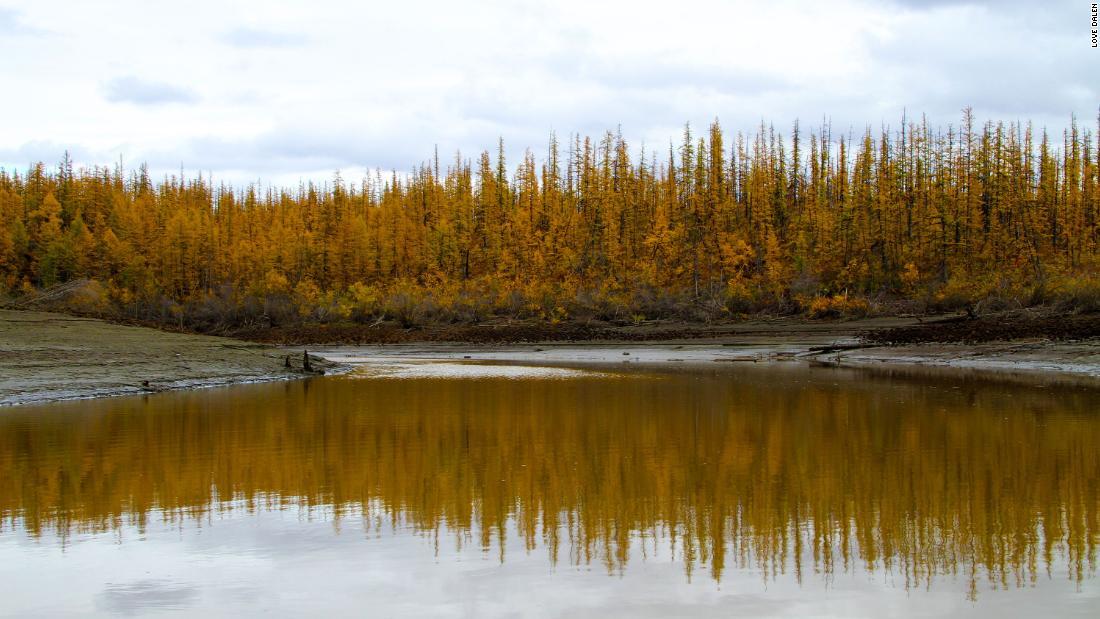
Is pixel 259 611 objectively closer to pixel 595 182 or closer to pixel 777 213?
pixel 777 213

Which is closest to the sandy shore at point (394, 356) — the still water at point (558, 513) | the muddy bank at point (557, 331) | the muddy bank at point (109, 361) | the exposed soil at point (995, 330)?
the muddy bank at point (109, 361)

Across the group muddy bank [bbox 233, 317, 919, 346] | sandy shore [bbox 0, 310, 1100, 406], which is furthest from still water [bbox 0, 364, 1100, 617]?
muddy bank [bbox 233, 317, 919, 346]

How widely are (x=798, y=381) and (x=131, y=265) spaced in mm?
78283

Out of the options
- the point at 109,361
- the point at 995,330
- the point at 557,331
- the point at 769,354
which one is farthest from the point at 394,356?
the point at 995,330

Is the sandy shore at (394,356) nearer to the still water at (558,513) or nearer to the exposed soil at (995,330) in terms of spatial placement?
the exposed soil at (995,330)

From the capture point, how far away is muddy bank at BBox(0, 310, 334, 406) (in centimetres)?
2530

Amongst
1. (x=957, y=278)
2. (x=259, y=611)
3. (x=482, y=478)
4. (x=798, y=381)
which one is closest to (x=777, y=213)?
(x=957, y=278)

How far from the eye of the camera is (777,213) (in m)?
87.6

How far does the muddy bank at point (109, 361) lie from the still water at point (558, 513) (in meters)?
5.28

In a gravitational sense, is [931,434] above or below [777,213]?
below

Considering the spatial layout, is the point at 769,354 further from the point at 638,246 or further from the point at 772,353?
the point at 638,246

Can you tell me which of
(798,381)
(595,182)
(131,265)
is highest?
(595,182)

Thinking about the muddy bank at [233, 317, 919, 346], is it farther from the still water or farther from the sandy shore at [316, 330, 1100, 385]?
the still water

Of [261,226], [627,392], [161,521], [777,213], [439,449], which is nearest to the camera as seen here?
[161,521]
